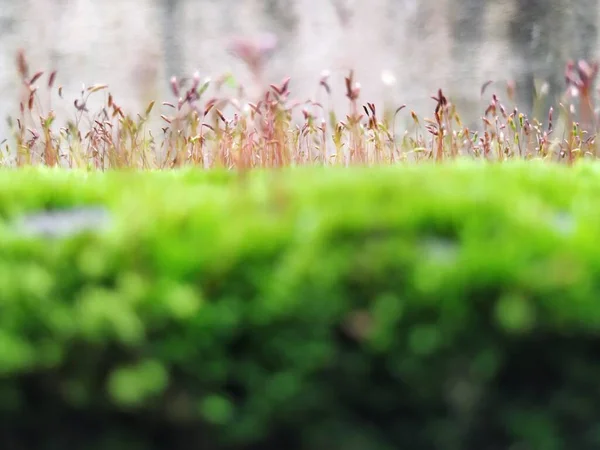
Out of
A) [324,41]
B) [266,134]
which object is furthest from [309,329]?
[324,41]

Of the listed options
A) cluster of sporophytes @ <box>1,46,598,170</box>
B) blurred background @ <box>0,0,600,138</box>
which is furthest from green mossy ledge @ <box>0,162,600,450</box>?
blurred background @ <box>0,0,600,138</box>

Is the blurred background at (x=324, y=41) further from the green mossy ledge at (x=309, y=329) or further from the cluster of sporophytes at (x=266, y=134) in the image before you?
the green mossy ledge at (x=309, y=329)

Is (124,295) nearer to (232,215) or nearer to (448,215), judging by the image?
(232,215)

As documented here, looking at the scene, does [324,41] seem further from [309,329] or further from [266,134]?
[309,329]

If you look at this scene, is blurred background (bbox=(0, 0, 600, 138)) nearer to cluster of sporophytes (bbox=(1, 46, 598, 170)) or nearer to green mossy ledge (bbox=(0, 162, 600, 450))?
cluster of sporophytes (bbox=(1, 46, 598, 170))

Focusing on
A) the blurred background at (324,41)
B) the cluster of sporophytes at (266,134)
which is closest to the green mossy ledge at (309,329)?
the cluster of sporophytes at (266,134)

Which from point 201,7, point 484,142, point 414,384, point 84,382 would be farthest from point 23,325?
point 201,7
